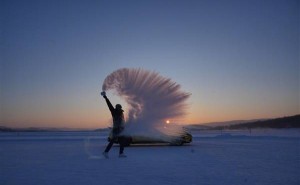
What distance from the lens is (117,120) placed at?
1303 cm

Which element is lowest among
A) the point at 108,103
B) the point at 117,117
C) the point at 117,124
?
the point at 117,124

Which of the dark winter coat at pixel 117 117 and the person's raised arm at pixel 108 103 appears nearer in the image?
the person's raised arm at pixel 108 103

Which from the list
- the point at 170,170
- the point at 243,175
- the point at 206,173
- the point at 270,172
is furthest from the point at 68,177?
the point at 270,172

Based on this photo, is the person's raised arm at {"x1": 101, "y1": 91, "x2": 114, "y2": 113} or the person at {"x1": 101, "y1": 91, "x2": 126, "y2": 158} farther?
the person at {"x1": 101, "y1": 91, "x2": 126, "y2": 158}

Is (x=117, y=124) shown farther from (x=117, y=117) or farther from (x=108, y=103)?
(x=108, y=103)

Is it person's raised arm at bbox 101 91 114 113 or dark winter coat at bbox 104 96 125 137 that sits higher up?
person's raised arm at bbox 101 91 114 113

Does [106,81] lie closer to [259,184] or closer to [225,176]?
[225,176]

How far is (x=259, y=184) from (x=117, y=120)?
692cm

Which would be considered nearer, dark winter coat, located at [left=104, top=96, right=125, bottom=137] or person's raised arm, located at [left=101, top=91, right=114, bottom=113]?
person's raised arm, located at [left=101, top=91, right=114, bottom=113]

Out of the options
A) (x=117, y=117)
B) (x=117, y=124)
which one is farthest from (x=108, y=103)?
(x=117, y=124)

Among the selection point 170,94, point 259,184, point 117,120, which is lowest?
point 259,184

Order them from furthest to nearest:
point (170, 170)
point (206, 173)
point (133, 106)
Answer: point (133, 106) → point (170, 170) → point (206, 173)

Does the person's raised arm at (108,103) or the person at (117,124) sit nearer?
the person's raised arm at (108,103)

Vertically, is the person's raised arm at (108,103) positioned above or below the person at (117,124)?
above
